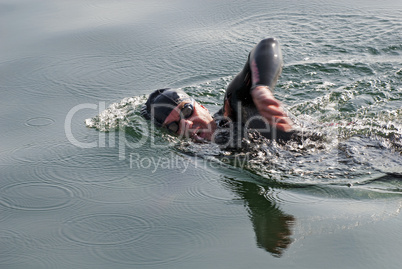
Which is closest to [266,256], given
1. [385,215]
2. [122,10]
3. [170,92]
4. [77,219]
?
[385,215]

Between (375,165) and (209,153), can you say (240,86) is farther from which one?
(375,165)

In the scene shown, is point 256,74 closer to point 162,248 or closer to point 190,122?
point 190,122

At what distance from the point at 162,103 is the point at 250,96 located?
30.0 inches

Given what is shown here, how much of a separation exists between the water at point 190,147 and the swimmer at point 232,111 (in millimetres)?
121

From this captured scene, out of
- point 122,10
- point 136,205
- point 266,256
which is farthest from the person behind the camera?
point 122,10

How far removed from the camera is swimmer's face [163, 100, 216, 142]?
15.2 ft

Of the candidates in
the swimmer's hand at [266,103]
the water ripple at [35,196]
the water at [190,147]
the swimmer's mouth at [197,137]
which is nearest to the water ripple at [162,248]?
the water at [190,147]

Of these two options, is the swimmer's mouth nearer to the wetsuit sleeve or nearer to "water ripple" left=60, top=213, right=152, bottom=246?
the wetsuit sleeve

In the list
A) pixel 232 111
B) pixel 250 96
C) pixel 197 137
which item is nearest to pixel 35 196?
pixel 197 137

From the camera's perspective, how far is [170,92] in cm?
478

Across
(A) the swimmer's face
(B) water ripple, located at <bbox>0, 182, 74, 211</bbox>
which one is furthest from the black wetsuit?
(B) water ripple, located at <bbox>0, 182, 74, 211</bbox>

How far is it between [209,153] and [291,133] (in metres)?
0.67

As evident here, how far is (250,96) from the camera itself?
4516 mm

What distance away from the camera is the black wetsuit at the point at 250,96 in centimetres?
403
